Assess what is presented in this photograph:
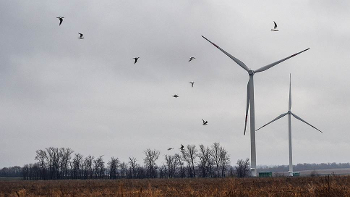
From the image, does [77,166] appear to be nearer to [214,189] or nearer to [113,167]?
[113,167]

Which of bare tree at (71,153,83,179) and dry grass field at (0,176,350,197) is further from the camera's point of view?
bare tree at (71,153,83,179)

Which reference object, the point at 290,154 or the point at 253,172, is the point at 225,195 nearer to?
the point at 253,172

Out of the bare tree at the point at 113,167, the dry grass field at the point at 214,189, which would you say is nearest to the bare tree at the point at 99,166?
the bare tree at the point at 113,167

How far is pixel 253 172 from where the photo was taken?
73.9 m

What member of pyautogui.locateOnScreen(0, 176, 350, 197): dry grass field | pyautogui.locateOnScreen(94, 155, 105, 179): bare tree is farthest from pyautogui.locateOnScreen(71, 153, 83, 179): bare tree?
pyautogui.locateOnScreen(0, 176, 350, 197): dry grass field

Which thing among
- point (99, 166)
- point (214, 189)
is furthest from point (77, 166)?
point (214, 189)

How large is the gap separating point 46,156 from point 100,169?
83.7 feet

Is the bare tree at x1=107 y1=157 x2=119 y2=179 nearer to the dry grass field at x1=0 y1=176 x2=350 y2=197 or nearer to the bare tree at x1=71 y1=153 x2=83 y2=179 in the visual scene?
the bare tree at x1=71 y1=153 x2=83 y2=179

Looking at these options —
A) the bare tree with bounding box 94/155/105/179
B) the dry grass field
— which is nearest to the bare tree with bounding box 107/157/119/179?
the bare tree with bounding box 94/155/105/179

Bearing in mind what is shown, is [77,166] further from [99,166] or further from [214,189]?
[214,189]

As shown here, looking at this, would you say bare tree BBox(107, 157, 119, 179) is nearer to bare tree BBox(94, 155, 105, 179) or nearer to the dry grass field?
bare tree BBox(94, 155, 105, 179)

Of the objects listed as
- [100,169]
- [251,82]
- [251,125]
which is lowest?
[100,169]

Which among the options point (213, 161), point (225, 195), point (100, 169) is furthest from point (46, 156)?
point (225, 195)

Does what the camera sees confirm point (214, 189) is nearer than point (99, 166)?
Yes
